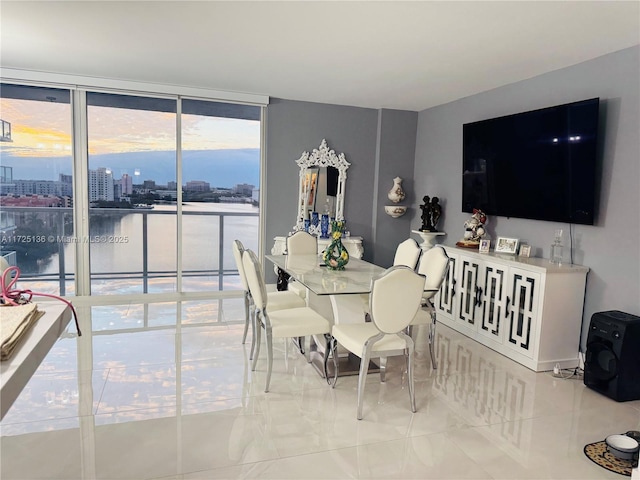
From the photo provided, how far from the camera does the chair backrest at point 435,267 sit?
12.0 feet

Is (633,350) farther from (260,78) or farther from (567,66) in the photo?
(260,78)

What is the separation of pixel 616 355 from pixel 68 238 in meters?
5.55

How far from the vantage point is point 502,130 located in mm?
4402

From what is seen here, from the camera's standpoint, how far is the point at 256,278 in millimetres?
3125

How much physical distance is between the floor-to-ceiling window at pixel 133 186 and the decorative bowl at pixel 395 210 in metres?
1.77

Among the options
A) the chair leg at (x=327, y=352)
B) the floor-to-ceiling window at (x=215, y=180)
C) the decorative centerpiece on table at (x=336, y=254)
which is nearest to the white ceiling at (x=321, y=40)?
the floor-to-ceiling window at (x=215, y=180)

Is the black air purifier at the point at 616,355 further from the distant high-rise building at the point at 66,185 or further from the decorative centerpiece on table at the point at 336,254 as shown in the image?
the distant high-rise building at the point at 66,185

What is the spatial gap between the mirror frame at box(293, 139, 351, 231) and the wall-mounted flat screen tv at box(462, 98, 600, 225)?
1655 millimetres

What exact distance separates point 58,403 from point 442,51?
3.78 m

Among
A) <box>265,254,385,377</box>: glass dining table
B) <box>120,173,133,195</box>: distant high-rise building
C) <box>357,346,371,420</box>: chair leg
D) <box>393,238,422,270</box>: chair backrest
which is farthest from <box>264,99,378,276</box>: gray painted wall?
<box>357,346,371,420</box>: chair leg

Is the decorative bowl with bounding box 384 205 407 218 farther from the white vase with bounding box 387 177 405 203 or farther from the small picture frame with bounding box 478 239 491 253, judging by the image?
the small picture frame with bounding box 478 239 491 253

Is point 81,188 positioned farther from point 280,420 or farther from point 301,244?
point 280,420

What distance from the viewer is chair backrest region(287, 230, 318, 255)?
4785 mm

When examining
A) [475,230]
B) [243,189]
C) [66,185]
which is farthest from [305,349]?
[66,185]
